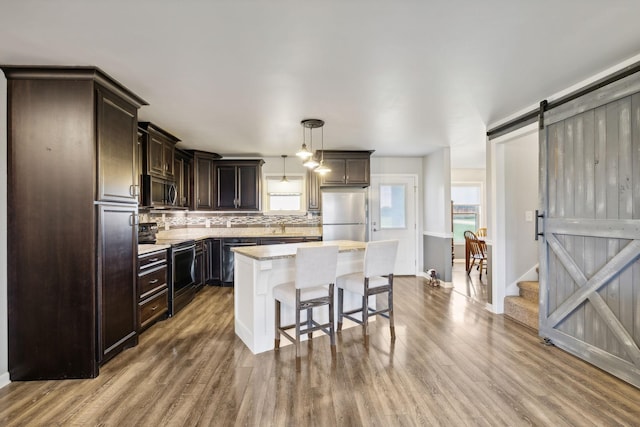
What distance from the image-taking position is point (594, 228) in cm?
262

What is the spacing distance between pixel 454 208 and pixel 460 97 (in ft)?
18.9

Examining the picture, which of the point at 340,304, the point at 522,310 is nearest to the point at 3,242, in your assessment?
the point at 340,304

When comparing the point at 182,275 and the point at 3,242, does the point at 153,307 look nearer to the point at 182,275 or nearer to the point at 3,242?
the point at 182,275

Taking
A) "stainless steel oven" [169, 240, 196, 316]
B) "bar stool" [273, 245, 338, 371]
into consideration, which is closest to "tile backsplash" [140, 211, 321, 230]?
"stainless steel oven" [169, 240, 196, 316]

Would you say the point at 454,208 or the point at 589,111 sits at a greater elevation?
the point at 589,111

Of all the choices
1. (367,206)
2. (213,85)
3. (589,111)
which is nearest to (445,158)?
(367,206)

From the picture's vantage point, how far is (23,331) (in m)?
2.36

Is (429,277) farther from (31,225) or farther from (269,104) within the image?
(31,225)

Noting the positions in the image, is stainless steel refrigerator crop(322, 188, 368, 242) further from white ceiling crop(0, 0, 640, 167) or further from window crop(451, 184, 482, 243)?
window crop(451, 184, 482, 243)

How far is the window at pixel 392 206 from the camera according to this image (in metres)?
6.17

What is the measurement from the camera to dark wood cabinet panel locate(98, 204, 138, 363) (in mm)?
2514

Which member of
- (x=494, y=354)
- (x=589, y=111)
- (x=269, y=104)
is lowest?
(x=494, y=354)

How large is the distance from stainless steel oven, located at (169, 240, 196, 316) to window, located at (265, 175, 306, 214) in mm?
1750

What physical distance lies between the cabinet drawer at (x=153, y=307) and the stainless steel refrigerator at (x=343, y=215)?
104 inches
